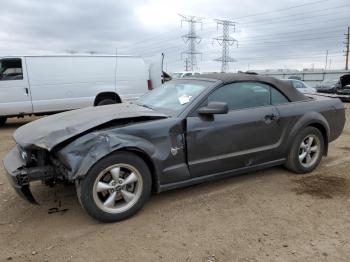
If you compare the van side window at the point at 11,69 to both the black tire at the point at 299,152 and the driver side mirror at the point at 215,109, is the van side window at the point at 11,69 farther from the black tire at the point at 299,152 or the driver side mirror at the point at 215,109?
the black tire at the point at 299,152

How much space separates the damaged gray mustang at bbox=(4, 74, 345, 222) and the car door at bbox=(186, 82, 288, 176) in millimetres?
12

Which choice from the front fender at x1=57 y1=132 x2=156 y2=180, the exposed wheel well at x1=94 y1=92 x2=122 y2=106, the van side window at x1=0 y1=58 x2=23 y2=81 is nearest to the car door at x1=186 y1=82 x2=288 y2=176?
the front fender at x1=57 y1=132 x2=156 y2=180

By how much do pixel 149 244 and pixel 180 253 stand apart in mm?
323

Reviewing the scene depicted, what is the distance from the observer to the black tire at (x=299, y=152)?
495 centimetres

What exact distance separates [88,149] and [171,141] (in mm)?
926

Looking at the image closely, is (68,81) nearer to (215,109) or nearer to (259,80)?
(259,80)

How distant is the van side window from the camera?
948 centimetres

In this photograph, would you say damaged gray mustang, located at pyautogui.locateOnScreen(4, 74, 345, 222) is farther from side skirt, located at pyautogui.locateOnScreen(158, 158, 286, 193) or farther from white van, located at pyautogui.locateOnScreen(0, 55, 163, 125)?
white van, located at pyautogui.locateOnScreen(0, 55, 163, 125)

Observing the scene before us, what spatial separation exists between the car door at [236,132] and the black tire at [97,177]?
1.99ft

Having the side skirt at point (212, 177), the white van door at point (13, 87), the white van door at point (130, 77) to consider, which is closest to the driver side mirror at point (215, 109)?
the side skirt at point (212, 177)

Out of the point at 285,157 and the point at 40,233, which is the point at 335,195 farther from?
the point at 40,233

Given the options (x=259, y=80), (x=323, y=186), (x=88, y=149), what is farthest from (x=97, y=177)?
(x=323, y=186)

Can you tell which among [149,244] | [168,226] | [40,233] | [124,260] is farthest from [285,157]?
[40,233]

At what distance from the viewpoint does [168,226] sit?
357 centimetres
